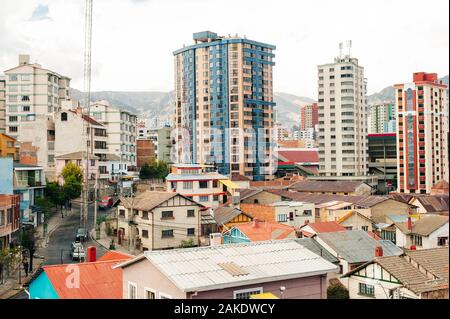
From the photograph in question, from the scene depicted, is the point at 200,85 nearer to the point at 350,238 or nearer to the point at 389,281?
the point at 350,238

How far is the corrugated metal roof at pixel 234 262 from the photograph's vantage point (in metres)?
2.66

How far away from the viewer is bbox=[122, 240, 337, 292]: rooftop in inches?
105

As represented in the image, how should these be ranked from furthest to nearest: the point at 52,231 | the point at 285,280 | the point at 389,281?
the point at 52,231, the point at 389,281, the point at 285,280

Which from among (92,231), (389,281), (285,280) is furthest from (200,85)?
(285,280)

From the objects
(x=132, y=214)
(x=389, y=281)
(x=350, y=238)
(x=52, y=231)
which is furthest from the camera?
(x=52, y=231)

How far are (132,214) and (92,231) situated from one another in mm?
1636

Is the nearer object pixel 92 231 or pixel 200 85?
pixel 92 231

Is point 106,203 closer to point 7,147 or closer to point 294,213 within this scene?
point 7,147

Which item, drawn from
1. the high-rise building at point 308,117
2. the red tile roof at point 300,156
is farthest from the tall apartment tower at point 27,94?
the high-rise building at point 308,117

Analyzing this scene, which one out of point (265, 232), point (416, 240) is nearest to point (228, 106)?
point (416, 240)

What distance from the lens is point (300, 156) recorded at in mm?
31375

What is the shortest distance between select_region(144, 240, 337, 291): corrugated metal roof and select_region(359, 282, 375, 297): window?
1.97m
